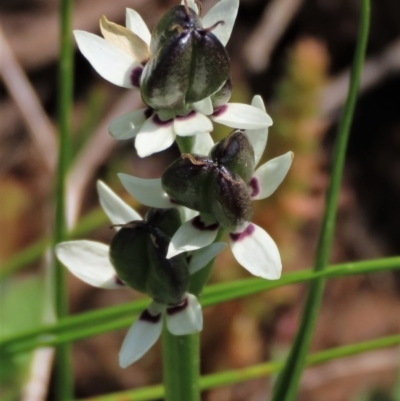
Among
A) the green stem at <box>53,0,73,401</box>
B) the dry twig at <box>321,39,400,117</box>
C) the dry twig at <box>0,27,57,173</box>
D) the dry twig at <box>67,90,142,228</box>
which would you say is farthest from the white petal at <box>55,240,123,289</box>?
the dry twig at <box>321,39,400,117</box>

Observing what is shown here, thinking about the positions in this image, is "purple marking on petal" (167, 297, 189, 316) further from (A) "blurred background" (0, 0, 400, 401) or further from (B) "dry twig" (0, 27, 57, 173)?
(B) "dry twig" (0, 27, 57, 173)

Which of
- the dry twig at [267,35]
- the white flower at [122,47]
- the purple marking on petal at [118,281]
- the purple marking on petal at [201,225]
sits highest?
the dry twig at [267,35]

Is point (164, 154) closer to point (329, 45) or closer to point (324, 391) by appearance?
point (329, 45)

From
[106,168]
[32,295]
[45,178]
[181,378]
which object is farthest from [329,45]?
[181,378]

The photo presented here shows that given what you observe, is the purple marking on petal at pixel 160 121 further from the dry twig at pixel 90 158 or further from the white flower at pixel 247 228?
the dry twig at pixel 90 158

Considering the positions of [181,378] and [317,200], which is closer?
[181,378]

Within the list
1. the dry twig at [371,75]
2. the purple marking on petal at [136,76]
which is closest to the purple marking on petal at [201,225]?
the purple marking on petal at [136,76]

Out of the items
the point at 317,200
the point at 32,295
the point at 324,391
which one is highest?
the point at 317,200
